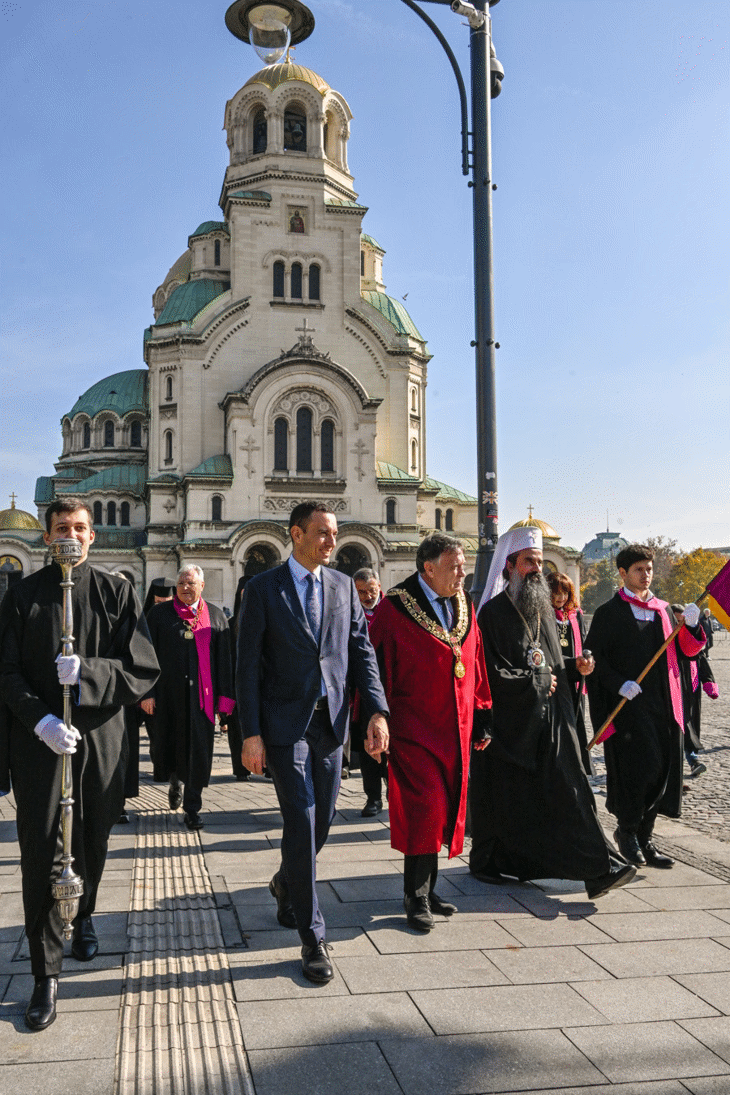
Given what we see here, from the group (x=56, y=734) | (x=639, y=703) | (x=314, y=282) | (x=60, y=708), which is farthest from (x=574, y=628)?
(x=314, y=282)

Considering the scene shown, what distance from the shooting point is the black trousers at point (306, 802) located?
4270 millimetres

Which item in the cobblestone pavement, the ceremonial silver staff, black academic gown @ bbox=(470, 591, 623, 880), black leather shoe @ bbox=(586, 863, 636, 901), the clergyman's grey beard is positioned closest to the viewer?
the ceremonial silver staff

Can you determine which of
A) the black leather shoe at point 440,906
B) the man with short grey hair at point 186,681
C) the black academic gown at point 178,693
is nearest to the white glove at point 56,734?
the black leather shoe at point 440,906

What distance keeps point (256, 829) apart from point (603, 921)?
122 inches

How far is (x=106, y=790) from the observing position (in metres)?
4.29

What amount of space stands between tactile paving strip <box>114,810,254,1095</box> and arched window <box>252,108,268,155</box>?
45.0 metres

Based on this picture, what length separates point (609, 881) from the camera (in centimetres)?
525

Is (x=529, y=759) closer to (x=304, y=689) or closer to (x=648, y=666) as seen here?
(x=648, y=666)

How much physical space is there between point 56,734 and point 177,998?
119 cm

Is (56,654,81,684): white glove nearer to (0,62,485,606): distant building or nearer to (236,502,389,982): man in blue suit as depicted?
(236,502,389,982): man in blue suit

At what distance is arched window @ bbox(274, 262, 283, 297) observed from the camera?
4284 cm

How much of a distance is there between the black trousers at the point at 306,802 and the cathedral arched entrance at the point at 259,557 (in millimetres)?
33877

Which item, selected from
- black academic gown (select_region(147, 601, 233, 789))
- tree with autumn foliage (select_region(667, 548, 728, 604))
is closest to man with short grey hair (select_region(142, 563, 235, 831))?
black academic gown (select_region(147, 601, 233, 789))

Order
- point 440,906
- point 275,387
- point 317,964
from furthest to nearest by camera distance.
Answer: point 275,387, point 440,906, point 317,964
